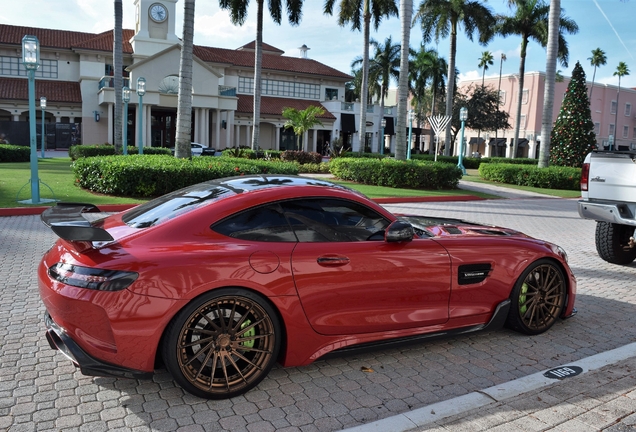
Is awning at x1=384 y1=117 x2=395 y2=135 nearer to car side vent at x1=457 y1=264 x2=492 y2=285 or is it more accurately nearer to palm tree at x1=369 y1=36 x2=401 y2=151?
palm tree at x1=369 y1=36 x2=401 y2=151

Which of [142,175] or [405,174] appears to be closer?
[142,175]

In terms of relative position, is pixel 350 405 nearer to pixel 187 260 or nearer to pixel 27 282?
pixel 187 260

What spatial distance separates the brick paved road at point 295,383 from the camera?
10.6 ft

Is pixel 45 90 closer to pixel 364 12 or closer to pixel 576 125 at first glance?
pixel 364 12

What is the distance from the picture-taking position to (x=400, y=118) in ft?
70.4

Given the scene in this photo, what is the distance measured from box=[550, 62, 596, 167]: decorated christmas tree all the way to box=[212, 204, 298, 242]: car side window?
2563 centimetres

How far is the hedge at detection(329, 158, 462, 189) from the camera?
20562 millimetres

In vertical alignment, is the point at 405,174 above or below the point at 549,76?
below

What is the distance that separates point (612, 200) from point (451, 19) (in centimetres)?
3208

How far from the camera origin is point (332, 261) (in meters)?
3.74

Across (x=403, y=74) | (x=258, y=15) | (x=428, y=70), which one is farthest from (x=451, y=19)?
(x=428, y=70)

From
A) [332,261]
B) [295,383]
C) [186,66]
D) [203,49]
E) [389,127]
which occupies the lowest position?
[295,383]

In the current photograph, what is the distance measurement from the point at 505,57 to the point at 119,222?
8084 centimetres

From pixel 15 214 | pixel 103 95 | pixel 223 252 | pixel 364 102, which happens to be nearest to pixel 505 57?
pixel 364 102
